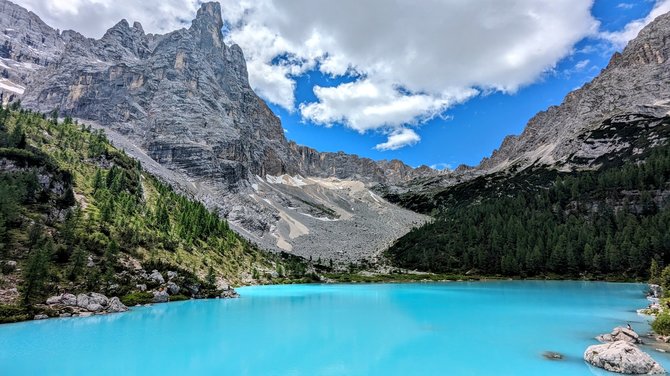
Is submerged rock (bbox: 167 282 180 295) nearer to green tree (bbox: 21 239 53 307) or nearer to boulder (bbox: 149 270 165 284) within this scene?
boulder (bbox: 149 270 165 284)

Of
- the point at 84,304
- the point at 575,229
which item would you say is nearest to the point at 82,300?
the point at 84,304

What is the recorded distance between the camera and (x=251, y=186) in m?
182

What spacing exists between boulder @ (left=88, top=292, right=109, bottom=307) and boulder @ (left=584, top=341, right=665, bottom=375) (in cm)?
3551

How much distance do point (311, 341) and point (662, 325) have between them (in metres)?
21.2

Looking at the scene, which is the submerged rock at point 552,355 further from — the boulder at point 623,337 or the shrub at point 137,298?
the shrub at point 137,298

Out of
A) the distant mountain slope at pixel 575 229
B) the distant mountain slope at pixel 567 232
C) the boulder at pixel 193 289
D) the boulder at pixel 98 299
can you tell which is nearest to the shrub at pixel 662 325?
the boulder at pixel 98 299

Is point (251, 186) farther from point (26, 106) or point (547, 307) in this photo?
point (547, 307)

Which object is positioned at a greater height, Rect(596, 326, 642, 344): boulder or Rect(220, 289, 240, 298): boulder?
Rect(596, 326, 642, 344): boulder

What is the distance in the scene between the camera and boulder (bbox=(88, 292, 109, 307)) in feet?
108

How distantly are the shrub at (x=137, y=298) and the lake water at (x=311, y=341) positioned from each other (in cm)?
198

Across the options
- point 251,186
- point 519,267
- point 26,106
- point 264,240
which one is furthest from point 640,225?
point 26,106

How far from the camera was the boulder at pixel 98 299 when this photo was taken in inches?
1296

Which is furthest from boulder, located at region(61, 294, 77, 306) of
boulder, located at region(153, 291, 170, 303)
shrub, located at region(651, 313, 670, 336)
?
shrub, located at region(651, 313, 670, 336)

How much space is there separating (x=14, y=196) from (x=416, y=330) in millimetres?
43580
